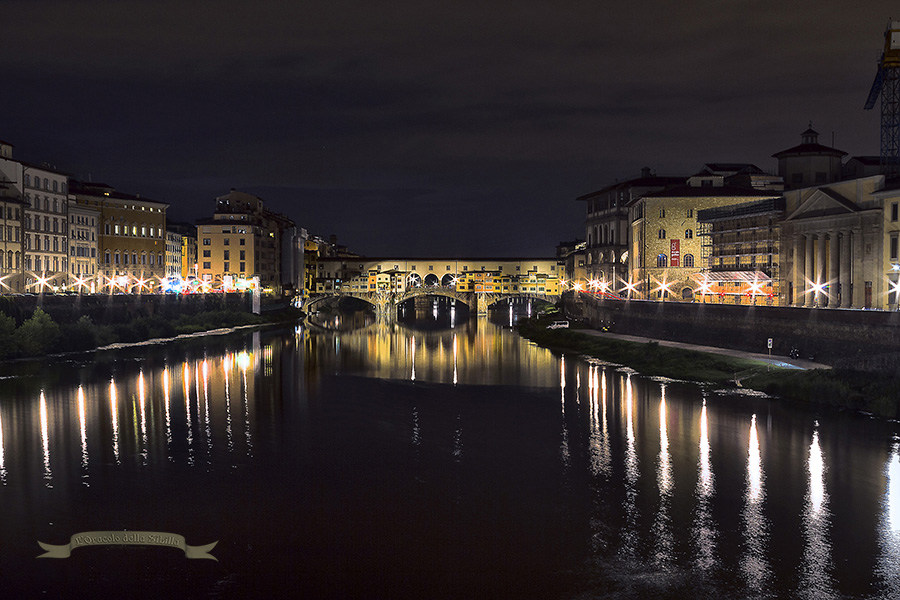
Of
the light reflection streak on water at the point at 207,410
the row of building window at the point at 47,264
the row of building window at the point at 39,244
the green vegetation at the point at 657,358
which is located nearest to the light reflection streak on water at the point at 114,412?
the light reflection streak on water at the point at 207,410

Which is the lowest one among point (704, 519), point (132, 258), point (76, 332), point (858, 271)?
point (704, 519)

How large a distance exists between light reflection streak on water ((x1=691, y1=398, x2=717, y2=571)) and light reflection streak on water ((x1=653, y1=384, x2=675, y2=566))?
646 millimetres

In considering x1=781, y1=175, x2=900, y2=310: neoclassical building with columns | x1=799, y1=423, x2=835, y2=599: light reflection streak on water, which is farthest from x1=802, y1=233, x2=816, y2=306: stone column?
x1=799, y1=423, x2=835, y2=599: light reflection streak on water

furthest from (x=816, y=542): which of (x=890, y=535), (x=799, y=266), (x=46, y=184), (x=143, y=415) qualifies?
(x=46, y=184)

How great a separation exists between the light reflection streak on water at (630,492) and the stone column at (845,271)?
25.9m

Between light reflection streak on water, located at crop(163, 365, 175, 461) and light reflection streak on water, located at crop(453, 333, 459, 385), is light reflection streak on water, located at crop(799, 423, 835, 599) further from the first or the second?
light reflection streak on water, located at crop(453, 333, 459, 385)

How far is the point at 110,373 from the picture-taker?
48625 millimetres

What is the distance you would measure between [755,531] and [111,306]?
2467 inches

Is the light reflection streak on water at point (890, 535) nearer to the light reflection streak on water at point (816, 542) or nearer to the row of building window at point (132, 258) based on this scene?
the light reflection streak on water at point (816, 542)

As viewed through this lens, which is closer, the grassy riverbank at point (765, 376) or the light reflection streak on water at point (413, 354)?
Answer: the grassy riverbank at point (765, 376)

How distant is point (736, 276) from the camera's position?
6788 cm

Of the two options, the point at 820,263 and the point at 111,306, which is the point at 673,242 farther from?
the point at 111,306

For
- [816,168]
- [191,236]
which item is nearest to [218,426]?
[816,168]

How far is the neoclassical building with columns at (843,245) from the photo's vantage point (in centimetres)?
5012
